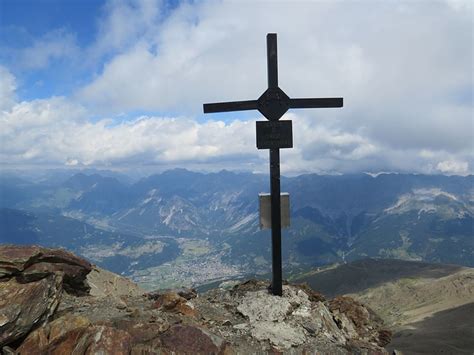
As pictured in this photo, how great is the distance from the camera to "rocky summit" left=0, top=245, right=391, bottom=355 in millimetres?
9641

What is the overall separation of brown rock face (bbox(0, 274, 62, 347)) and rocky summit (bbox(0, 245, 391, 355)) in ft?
0.08

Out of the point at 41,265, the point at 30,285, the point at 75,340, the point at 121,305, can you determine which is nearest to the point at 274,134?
the point at 121,305

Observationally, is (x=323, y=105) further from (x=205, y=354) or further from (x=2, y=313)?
(x=2, y=313)

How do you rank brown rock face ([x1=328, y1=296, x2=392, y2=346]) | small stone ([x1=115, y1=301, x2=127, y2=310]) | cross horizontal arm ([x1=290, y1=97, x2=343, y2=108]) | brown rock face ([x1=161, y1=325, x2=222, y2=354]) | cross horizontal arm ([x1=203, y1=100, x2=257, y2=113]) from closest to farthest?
brown rock face ([x1=161, y1=325, x2=222, y2=354]) < small stone ([x1=115, y1=301, x2=127, y2=310]) < cross horizontal arm ([x1=203, y1=100, x2=257, y2=113]) < cross horizontal arm ([x1=290, y1=97, x2=343, y2=108]) < brown rock face ([x1=328, y1=296, x2=392, y2=346])

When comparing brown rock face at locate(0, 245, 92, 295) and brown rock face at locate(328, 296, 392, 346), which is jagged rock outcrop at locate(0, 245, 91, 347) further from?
brown rock face at locate(328, 296, 392, 346)

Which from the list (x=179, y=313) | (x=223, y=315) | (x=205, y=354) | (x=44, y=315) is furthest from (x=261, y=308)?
(x=44, y=315)

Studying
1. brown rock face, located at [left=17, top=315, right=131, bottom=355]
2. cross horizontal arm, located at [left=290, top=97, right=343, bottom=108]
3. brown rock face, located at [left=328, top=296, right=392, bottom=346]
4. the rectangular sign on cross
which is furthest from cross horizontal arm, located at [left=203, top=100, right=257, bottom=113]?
brown rock face, located at [left=328, top=296, right=392, bottom=346]

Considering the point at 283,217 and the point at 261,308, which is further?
the point at 283,217

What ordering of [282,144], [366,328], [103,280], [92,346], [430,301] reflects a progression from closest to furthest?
[92,346]
[282,144]
[366,328]
[103,280]
[430,301]

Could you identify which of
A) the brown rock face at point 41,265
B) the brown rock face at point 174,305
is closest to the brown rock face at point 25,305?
the brown rock face at point 41,265

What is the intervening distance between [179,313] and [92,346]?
3.85 meters

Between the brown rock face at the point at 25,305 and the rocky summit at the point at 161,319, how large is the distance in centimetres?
2

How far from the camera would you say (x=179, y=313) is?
12578 millimetres

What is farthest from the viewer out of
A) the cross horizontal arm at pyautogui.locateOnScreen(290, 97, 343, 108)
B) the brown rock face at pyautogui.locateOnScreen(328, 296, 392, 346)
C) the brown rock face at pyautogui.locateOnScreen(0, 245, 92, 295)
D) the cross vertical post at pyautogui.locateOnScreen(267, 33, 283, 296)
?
the brown rock face at pyautogui.locateOnScreen(328, 296, 392, 346)
